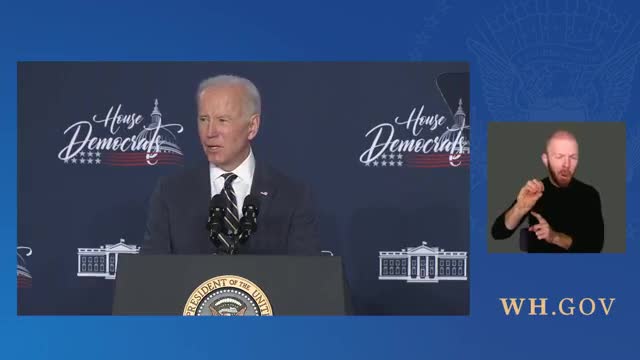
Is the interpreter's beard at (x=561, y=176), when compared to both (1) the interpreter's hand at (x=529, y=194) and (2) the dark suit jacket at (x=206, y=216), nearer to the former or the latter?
(1) the interpreter's hand at (x=529, y=194)

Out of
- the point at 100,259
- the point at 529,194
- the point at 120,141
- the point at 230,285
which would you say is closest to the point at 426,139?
the point at 529,194

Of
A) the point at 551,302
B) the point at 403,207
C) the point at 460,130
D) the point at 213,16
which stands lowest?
the point at 551,302

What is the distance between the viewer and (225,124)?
18.4ft

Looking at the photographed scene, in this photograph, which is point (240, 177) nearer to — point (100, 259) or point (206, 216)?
point (206, 216)

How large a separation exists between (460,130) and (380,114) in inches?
16.0

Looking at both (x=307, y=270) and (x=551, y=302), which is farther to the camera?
(x=551, y=302)

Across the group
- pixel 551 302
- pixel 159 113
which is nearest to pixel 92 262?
pixel 159 113

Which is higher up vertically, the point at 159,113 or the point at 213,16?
the point at 213,16

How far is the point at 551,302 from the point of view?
5.69 m

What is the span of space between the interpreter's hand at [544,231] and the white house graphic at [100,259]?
2023 mm

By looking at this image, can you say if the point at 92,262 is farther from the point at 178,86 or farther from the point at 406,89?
the point at 406,89

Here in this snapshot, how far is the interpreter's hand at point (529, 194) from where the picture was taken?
571 centimetres

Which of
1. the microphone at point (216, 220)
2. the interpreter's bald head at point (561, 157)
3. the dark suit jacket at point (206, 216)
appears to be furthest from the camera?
the interpreter's bald head at point (561, 157)

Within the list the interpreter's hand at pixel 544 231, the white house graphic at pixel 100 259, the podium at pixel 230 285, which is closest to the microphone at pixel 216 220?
the podium at pixel 230 285
